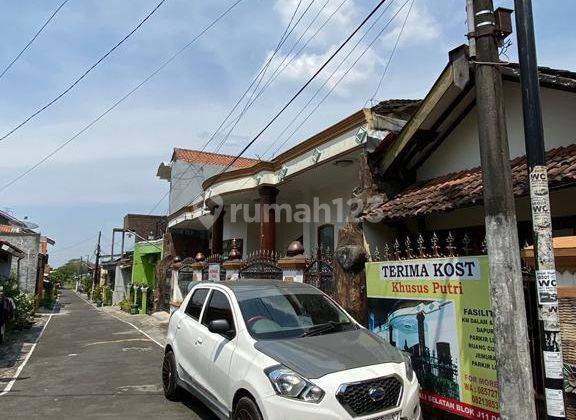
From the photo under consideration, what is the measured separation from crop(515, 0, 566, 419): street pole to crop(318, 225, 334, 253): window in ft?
34.9

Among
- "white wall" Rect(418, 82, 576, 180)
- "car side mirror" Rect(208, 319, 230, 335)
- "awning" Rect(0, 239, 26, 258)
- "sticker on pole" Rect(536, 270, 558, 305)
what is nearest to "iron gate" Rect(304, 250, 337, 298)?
"white wall" Rect(418, 82, 576, 180)

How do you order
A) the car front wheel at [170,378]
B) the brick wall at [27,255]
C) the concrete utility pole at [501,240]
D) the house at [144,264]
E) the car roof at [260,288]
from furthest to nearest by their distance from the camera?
the house at [144,264] → the brick wall at [27,255] → the car front wheel at [170,378] → the car roof at [260,288] → the concrete utility pole at [501,240]

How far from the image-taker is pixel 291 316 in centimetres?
554

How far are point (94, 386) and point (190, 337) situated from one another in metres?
3.03

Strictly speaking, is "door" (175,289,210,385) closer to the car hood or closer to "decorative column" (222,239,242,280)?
the car hood

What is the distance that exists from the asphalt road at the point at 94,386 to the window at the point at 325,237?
5748 mm

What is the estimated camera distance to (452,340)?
5.28 metres

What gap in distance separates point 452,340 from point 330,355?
160cm

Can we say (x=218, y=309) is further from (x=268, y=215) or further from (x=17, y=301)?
(x=17, y=301)

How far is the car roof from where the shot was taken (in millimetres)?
5895

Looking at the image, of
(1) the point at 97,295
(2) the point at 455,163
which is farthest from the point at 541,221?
(1) the point at 97,295

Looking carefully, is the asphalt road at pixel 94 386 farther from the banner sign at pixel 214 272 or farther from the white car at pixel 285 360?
the banner sign at pixel 214 272

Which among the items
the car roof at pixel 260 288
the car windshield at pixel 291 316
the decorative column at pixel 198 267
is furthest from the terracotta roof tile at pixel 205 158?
the car windshield at pixel 291 316

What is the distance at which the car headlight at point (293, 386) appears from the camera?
4098mm
